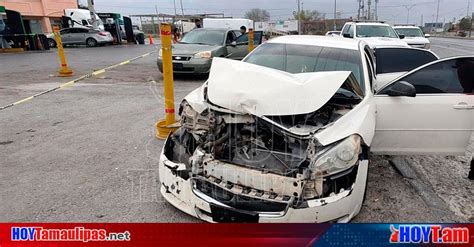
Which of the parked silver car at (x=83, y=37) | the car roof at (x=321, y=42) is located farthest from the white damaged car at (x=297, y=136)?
the parked silver car at (x=83, y=37)

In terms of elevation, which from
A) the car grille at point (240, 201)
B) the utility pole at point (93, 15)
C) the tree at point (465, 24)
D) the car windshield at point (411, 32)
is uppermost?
the utility pole at point (93, 15)

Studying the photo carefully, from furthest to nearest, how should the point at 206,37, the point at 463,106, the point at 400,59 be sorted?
the point at 206,37 < the point at 400,59 < the point at 463,106

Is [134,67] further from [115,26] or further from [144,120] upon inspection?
[115,26]

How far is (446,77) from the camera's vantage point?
3729mm

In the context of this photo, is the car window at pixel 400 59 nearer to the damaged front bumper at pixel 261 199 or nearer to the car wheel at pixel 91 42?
the damaged front bumper at pixel 261 199

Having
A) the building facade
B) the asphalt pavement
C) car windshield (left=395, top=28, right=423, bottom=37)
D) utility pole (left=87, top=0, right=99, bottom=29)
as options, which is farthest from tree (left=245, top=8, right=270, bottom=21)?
the asphalt pavement

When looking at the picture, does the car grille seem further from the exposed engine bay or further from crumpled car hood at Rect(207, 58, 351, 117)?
crumpled car hood at Rect(207, 58, 351, 117)

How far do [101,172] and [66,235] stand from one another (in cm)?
148

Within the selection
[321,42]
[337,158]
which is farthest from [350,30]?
[337,158]

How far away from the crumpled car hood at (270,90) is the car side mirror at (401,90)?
0.73 m

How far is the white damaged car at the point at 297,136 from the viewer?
8.43ft

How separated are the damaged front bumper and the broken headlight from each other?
55 millimetres

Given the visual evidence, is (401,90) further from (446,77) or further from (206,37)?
(206,37)

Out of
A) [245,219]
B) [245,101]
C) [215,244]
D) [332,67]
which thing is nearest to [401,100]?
[332,67]
